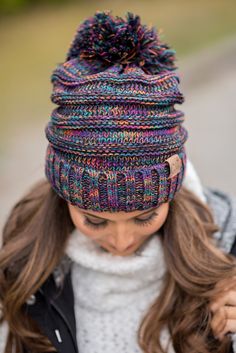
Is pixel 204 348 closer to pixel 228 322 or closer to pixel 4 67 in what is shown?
pixel 228 322

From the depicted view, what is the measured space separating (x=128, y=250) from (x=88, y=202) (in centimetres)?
24

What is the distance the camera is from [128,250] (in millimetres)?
1392

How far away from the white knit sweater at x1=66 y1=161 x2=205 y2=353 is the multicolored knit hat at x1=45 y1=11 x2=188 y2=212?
0.92 ft

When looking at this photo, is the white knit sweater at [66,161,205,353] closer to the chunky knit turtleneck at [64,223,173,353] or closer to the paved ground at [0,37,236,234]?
the chunky knit turtleneck at [64,223,173,353]

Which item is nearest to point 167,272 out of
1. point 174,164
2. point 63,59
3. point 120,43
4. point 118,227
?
point 118,227

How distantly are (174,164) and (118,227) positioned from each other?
→ 0.22 metres

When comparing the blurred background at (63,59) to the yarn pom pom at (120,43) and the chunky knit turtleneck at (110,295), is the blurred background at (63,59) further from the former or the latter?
the chunky knit turtleneck at (110,295)

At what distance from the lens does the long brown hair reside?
1.42 metres

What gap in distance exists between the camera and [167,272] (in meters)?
1.50

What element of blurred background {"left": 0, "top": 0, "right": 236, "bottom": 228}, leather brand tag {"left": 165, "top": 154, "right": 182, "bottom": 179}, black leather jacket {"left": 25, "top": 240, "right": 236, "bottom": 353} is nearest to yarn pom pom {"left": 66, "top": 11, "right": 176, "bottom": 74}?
leather brand tag {"left": 165, "top": 154, "right": 182, "bottom": 179}

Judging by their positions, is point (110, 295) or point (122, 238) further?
point (110, 295)

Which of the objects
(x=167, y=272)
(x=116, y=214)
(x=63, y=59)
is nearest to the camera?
(x=116, y=214)

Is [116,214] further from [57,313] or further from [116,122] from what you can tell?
[57,313]

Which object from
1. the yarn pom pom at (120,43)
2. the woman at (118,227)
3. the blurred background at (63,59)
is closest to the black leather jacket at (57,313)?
the woman at (118,227)
